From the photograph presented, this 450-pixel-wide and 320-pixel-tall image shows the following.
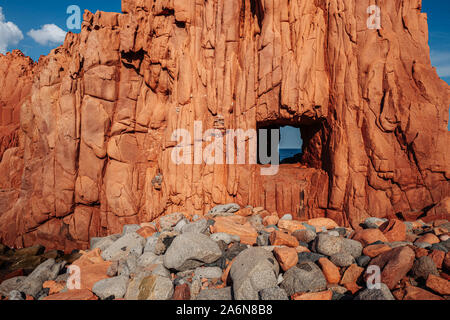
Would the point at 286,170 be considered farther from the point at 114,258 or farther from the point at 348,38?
the point at 114,258

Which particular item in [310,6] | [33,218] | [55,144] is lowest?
[33,218]

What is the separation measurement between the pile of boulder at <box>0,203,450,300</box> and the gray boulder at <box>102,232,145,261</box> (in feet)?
0.10

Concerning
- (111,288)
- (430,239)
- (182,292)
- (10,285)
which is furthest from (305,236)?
(10,285)

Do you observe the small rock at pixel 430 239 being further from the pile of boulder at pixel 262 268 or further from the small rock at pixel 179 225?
the small rock at pixel 179 225

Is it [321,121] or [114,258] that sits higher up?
[321,121]

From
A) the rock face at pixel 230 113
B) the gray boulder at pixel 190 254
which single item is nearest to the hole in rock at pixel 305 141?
the rock face at pixel 230 113

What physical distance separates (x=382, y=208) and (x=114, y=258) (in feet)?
26.2

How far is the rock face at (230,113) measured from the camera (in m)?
7.24

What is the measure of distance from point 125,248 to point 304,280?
15.9 ft

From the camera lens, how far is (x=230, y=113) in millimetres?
9086

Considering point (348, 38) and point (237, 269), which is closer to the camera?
point (237, 269)
